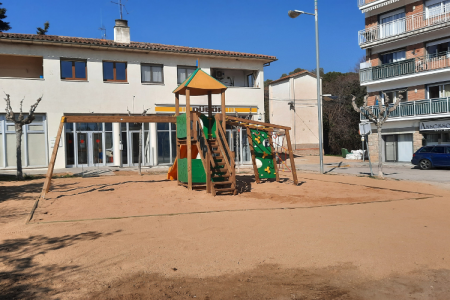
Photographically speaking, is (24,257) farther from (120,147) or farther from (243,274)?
(120,147)

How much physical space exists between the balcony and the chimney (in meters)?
18.1

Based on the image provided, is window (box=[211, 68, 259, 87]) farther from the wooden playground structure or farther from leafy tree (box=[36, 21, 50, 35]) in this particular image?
leafy tree (box=[36, 21, 50, 35])

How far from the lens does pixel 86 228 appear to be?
686 centimetres

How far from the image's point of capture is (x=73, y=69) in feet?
72.5

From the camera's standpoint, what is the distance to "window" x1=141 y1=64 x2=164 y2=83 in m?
23.8

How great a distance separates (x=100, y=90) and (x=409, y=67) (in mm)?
21176

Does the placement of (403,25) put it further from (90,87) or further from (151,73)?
(90,87)

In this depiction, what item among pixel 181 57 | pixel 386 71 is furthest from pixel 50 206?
pixel 386 71

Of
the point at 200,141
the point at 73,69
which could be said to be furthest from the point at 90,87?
the point at 200,141

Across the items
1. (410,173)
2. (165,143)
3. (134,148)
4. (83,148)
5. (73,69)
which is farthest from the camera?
(165,143)

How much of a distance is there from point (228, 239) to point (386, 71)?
26.8 meters

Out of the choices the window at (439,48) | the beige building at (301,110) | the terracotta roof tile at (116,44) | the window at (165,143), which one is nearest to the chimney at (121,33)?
the terracotta roof tile at (116,44)

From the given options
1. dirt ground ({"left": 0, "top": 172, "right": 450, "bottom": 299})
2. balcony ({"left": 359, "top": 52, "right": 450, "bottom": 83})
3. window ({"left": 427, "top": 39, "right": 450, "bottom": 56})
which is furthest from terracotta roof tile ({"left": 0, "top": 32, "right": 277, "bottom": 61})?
dirt ground ({"left": 0, "top": 172, "right": 450, "bottom": 299})

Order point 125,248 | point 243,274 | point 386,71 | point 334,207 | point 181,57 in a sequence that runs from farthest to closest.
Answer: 1. point 386,71
2. point 181,57
3. point 334,207
4. point 125,248
5. point 243,274
